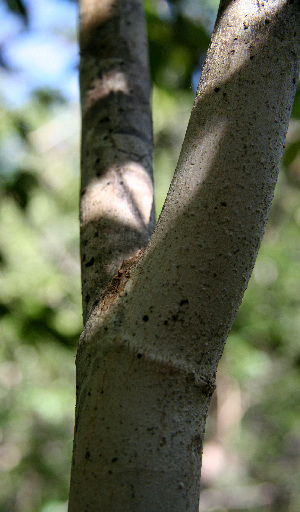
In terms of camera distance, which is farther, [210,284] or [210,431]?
[210,431]

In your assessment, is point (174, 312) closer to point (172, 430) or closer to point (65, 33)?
point (172, 430)

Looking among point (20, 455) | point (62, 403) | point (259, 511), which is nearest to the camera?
point (62, 403)

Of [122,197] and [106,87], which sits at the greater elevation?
[106,87]

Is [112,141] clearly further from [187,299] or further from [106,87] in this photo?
[187,299]

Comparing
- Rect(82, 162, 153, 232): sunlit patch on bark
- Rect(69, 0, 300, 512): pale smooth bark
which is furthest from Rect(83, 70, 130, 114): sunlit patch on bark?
Rect(69, 0, 300, 512): pale smooth bark

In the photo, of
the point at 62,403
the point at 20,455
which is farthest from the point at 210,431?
the point at 20,455

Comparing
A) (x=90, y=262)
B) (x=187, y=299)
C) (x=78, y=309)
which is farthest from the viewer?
(x=78, y=309)

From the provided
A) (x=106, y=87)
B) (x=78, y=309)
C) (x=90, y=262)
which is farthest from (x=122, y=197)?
(x=78, y=309)
